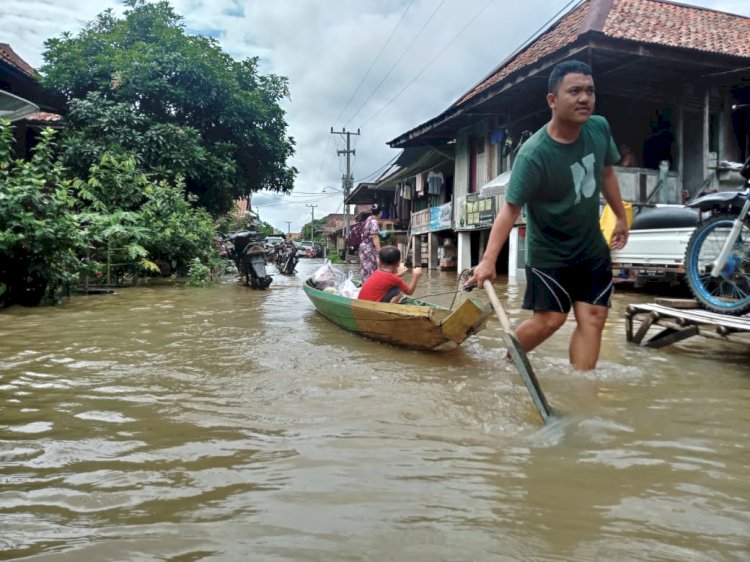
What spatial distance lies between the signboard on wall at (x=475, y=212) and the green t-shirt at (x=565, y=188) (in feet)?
33.3

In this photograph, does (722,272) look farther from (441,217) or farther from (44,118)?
(44,118)

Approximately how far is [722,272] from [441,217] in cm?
1320

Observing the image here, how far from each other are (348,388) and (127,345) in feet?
7.70

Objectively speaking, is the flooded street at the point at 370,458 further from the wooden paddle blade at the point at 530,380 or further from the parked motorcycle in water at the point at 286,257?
the parked motorcycle in water at the point at 286,257

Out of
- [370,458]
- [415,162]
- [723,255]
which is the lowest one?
[370,458]

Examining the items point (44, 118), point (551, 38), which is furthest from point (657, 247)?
point (44, 118)

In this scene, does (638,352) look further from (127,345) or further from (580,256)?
(127,345)

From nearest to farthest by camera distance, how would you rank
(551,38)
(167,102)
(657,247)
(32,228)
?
(32,228) < (657,247) < (551,38) < (167,102)

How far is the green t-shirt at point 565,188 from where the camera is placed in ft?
9.23

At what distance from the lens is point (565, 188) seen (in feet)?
9.32

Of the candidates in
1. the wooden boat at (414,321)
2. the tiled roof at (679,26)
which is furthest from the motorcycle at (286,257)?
the wooden boat at (414,321)

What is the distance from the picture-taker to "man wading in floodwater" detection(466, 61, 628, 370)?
2799mm

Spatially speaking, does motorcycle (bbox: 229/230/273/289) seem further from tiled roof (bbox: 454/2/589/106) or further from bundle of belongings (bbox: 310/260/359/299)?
tiled roof (bbox: 454/2/589/106)

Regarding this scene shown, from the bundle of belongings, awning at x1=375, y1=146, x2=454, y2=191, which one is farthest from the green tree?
the bundle of belongings
